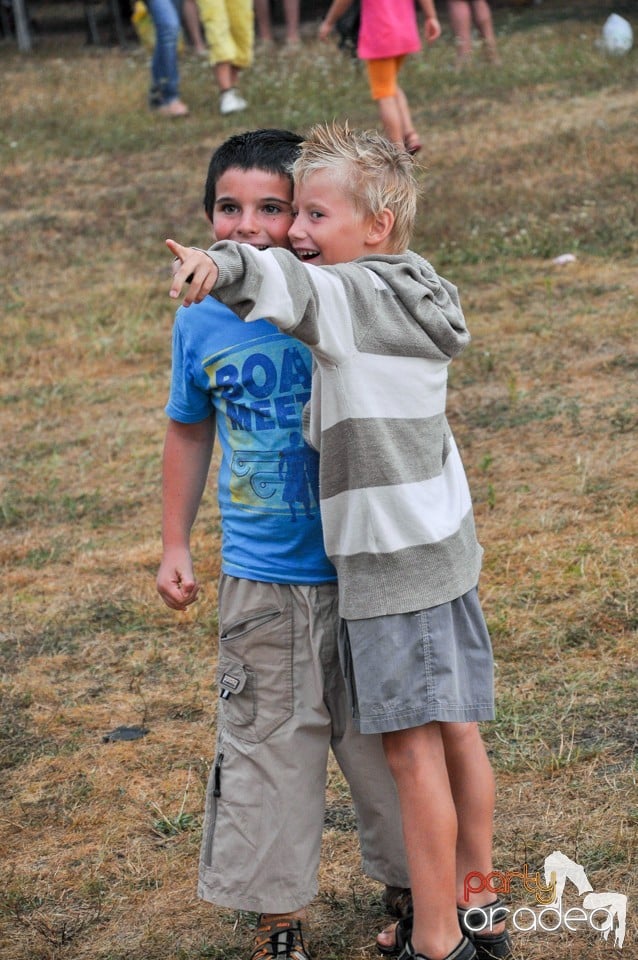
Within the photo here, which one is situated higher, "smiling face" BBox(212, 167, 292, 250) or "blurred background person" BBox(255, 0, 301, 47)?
"smiling face" BBox(212, 167, 292, 250)

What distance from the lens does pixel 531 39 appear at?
1355 cm

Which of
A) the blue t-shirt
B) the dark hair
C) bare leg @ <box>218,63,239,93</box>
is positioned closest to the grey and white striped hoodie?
the blue t-shirt

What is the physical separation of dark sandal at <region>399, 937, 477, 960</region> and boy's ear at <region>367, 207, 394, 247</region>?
1218mm

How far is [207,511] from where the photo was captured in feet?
16.5

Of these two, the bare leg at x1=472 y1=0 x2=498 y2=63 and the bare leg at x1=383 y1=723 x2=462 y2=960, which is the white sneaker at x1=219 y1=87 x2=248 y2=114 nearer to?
the bare leg at x1=472 y1=0 x2=498 y2=63

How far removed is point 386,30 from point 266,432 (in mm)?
6616

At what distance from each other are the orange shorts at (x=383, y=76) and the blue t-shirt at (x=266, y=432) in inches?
256

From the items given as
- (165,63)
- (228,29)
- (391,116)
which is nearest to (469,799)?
(391,116)

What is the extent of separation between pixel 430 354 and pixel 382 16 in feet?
21.8

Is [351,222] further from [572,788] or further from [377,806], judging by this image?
[572,788]

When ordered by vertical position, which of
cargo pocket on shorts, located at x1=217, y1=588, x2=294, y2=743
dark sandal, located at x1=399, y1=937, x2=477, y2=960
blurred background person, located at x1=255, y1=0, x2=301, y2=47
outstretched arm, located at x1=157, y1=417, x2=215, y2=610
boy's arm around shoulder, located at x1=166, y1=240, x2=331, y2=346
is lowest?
blurred background person, located at x1=255, y1=0, x2=301, y2=47

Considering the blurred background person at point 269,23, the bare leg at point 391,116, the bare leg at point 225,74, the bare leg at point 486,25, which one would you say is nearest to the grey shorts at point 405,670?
the bare leg at point 391,116

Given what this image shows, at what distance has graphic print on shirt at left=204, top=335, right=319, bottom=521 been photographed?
7.89 ft

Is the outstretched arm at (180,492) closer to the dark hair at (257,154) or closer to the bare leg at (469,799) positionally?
the dark hair at (257,154)
